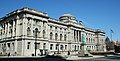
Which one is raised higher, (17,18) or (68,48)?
(17,18)

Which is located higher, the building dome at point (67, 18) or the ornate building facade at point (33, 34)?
the building dome at point (67, 18)

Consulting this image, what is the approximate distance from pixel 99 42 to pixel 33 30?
69188mm

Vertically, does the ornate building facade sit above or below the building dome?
below

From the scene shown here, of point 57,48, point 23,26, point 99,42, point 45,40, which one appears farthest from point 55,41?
point 99,42

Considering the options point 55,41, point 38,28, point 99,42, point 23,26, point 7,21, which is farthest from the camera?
point 99,42

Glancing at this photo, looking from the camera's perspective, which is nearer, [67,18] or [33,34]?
[33,34]

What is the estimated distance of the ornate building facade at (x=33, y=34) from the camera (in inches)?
2328

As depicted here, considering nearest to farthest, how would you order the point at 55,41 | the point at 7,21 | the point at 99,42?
the point at 7,21, the point at 55,41, the point at 99,42

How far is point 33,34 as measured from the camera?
62.3 m

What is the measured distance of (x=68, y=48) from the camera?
83.4 meters

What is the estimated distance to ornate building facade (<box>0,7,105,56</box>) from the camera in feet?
194

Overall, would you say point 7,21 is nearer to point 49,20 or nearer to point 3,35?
point 3,35

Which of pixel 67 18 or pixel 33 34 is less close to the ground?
pixel 67 18

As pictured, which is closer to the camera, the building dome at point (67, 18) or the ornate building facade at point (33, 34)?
the ornate building facade at point (33, 34)
